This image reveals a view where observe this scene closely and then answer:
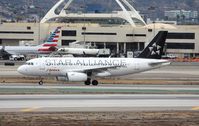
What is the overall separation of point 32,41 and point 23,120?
15462cm

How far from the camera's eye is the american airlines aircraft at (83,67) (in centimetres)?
6581

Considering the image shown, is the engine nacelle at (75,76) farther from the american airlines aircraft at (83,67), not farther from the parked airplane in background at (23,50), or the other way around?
the parked airplane in background at (23,50)

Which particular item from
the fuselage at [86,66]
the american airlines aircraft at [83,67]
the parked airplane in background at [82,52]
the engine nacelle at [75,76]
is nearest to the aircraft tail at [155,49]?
the american airlines aircraft at [83,67]

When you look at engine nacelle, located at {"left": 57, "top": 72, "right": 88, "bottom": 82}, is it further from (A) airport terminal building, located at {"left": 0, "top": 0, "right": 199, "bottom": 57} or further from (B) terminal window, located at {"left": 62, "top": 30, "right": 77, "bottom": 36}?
(B) terminal window, located at {"left": 62, "top": 30, "right": 77, "bottom": 36}

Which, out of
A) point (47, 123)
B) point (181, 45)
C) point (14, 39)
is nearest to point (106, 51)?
point (181, 45)

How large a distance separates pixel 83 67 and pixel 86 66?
14.9 inches

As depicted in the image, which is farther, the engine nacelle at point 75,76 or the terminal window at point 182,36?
the terminal window at point 182,36

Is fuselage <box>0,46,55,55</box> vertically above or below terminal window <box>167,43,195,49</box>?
below

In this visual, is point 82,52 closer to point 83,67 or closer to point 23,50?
point 23,50

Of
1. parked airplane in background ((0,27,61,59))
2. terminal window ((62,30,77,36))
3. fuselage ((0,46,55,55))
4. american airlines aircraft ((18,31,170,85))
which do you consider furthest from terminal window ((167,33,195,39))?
american airlines aircraft ((18,31,170,85))

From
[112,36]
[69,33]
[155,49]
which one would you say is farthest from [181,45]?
[155,49]

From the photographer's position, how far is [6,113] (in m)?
37.2

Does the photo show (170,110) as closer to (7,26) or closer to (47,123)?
(47,123)

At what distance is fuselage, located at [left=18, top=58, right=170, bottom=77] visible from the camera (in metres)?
65.9
